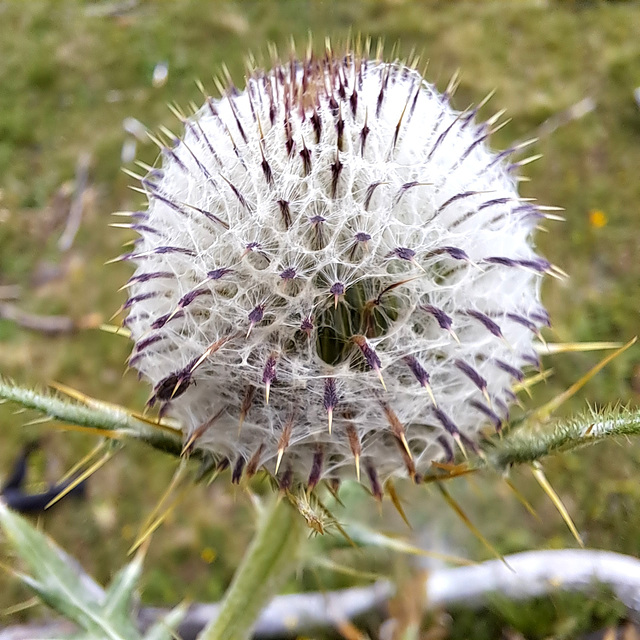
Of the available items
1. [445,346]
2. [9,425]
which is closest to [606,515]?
[445,346]

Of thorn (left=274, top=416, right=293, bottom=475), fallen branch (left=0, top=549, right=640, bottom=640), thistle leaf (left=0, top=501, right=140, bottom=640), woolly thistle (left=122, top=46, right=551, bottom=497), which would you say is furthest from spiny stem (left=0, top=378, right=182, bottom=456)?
fallen branch (left=0, top=549, right=640, bottom=640)

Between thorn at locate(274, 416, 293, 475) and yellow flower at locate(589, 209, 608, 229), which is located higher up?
yellow flower at locate(589, 209, 608, 229)

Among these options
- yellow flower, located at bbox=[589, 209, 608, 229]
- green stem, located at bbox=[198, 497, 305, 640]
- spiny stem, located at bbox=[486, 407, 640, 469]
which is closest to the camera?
spiny stem, located at bbox=[486, 407, 640, 469]

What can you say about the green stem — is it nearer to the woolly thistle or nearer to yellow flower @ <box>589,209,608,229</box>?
the woolly thistle

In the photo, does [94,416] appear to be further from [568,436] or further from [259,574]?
[568,436]

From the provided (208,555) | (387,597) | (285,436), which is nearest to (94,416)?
(285,436)

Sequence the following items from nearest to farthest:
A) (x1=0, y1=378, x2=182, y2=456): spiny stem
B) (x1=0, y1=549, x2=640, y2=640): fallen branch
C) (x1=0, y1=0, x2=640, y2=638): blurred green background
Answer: (x1=0, y1=378, x2=182, y2=456): spiny stem → (x1=0, y1=549, x2=640, y2=640): fallen branch → (x1=0, y1=0, x2=640, y2=638): blurred green background
